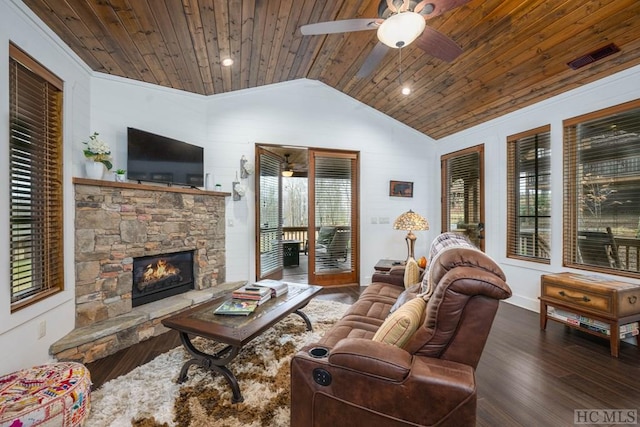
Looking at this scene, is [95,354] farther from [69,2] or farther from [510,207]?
[510,207]

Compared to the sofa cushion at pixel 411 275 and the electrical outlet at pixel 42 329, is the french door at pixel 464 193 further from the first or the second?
the electrical outlet at pixel 42 329

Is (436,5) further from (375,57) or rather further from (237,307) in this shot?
(237,307)

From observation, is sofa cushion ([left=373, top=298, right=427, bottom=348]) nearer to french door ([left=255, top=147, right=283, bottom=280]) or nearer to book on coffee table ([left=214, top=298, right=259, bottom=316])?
book on coffee table ([left=214, top=298, right=259, bottom=316])

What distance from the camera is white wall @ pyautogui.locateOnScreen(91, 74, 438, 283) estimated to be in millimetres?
3447

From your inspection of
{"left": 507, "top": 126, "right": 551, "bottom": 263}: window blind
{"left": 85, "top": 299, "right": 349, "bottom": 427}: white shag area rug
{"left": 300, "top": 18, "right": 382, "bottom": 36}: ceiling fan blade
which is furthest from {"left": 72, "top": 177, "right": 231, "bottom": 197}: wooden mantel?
{"left": 507, "top": 126, "right": 551, "bottom": 263}: window blind

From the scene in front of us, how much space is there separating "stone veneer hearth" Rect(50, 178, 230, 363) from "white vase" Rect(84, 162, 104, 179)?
0.13 m

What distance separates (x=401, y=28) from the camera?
179 cm

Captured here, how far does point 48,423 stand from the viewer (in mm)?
1454

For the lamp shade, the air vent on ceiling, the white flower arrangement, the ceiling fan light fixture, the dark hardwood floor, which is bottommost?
the dark hardwood floor

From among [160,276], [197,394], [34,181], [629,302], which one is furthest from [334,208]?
[34,181]

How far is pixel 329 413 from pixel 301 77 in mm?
4428

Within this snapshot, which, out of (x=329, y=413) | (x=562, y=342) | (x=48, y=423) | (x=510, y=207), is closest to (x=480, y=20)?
(x=510, y=207)

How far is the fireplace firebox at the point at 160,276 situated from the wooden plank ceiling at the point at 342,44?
2.19 meters

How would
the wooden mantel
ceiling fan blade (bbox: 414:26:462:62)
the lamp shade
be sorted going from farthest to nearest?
1. the lamp shade
2. the wooden mantel
3. ceiling fan blade (bbox: 414:26:462:62)
